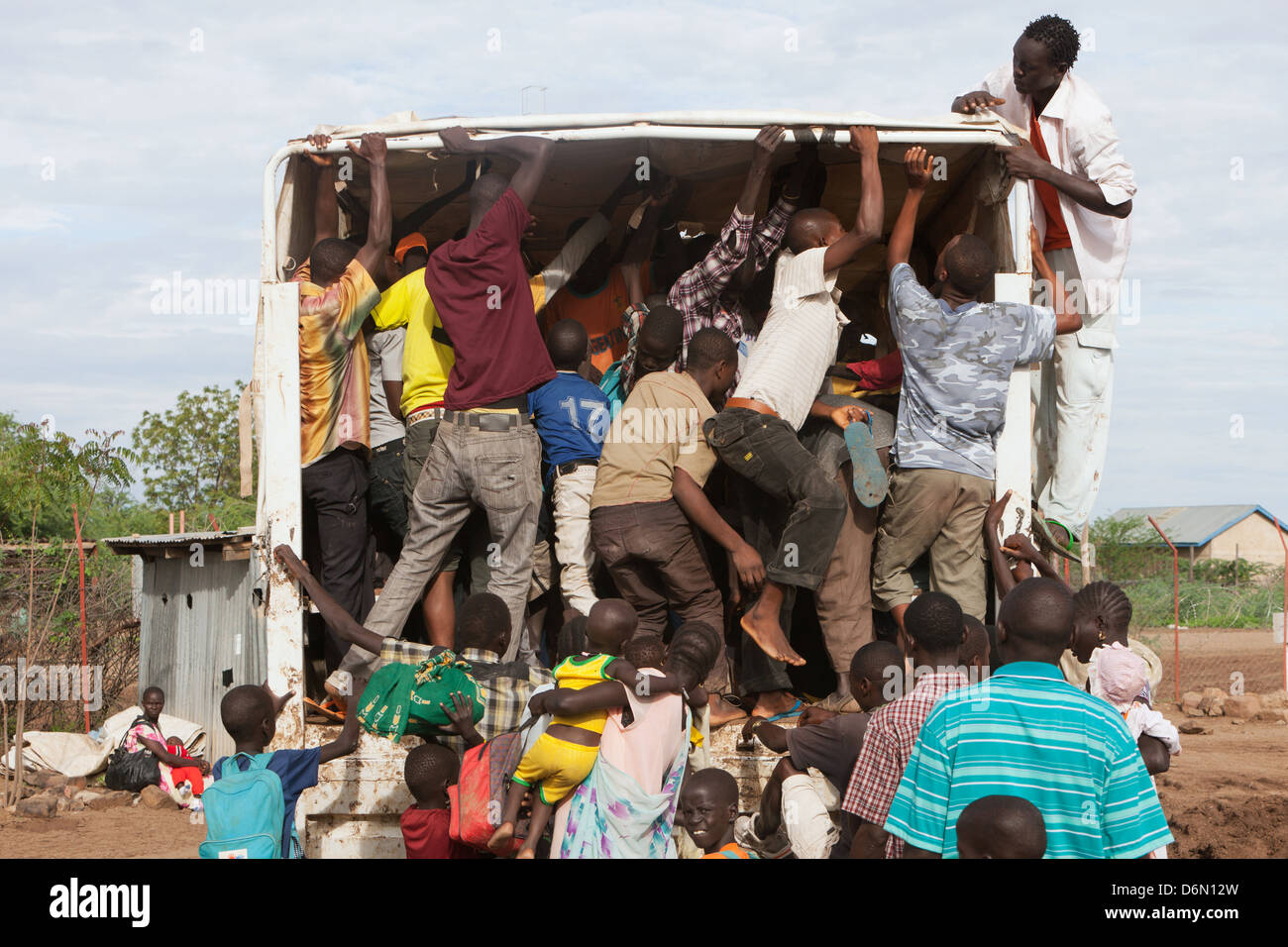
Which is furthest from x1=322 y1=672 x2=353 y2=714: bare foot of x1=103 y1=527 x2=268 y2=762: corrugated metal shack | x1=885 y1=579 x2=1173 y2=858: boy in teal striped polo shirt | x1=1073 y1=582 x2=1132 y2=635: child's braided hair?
x1=103 y1=527 x2=268 y2=762: corrugated metal shack

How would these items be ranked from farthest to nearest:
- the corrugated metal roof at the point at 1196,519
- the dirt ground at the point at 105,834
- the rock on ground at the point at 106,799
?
the corrugated metal roof at the point at 1196,519 < the rock on ground at the point at 106,799 < the dirt ground at the point at 105,834

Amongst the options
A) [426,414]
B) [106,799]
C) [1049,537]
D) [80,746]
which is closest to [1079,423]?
[1049,537]

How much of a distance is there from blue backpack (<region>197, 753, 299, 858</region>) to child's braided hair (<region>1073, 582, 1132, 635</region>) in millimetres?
2671

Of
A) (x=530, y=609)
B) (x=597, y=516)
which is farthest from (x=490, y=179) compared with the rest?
(x=530, y=609)

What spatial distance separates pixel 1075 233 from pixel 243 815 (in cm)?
376

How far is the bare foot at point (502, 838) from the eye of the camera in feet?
11.0

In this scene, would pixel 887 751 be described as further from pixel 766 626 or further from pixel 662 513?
pixel 662 513

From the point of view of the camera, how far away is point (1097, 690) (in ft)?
13.4

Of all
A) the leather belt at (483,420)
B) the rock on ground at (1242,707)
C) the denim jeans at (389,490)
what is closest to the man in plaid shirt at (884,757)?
the leather belt at (483,420)

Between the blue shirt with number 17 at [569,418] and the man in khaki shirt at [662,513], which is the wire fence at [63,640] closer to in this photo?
the blue shirt with number 17 at [569,418]

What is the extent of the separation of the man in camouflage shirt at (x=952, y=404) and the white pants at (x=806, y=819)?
3.10ft

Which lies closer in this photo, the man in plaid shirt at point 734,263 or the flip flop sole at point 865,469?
the flip flop sole at point 865,469

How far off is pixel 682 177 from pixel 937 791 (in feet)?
11.1

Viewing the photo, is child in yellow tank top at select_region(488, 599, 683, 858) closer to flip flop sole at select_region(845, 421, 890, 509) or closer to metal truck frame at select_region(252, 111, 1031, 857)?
metal truck frame at select_region(252, 111, 1031, 857)
